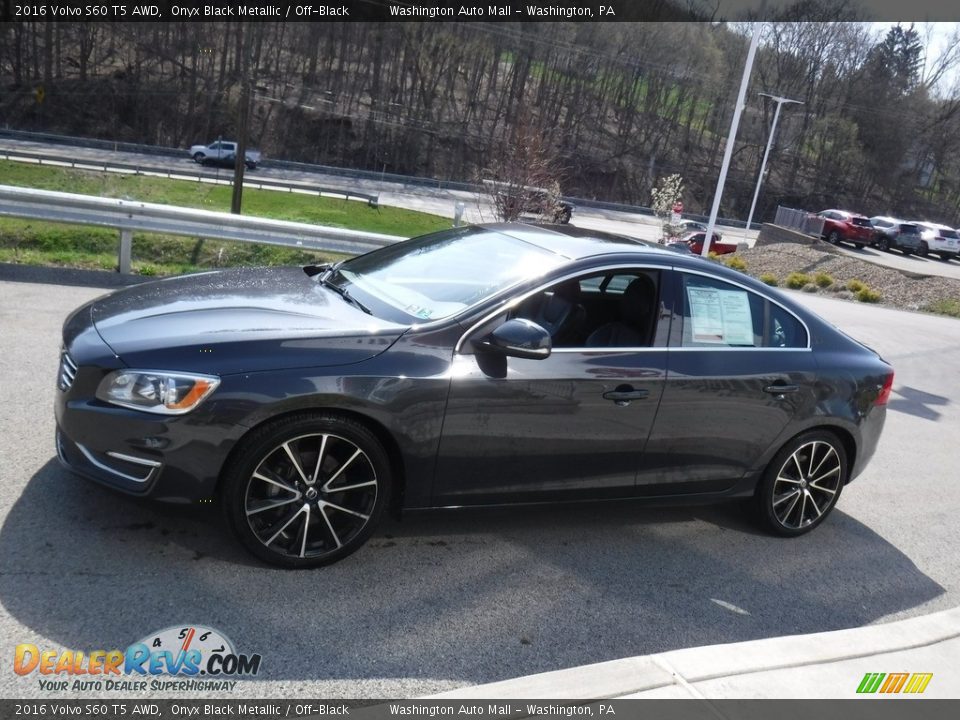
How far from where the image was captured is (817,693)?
11.5 feet

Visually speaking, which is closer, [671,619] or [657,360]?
[671,619]

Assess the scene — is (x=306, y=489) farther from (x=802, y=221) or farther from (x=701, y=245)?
(x=802, y=221)

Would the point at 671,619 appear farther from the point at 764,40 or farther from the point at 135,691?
the point at 764,40

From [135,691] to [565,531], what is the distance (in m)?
2.55

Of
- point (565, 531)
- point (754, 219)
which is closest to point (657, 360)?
point (565, 531)

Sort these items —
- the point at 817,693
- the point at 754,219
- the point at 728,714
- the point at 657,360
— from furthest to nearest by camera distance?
the point at 754,219 < the point at 657,360 < the point at 817,693 < the point at 728,714

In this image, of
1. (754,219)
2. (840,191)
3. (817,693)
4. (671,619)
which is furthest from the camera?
(840,191)

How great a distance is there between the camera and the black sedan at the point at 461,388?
12.2 feet

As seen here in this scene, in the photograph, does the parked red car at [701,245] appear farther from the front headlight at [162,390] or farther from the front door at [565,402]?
the front headlight at [162,390]

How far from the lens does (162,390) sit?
367 centimetres

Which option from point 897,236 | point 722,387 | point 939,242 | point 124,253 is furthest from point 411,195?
point 722,387

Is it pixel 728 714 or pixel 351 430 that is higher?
pixel 351 430

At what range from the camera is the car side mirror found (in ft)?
13.3

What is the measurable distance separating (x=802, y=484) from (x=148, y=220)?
8015mm
